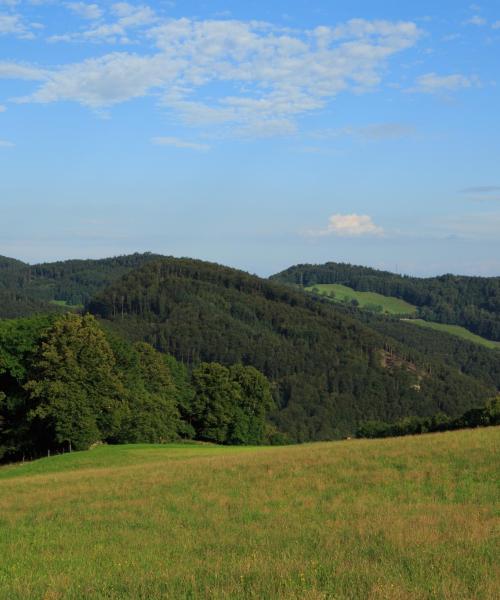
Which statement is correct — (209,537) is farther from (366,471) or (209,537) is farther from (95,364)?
(95,364)

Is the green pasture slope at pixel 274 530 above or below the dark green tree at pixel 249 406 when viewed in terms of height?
above

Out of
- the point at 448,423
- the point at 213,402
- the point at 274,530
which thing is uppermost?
the point at 274,530

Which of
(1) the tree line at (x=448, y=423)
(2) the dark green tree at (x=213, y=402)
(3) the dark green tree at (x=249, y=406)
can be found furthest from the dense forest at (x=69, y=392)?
(1) the tree line at (x=448, y=423)

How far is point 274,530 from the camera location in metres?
14.8

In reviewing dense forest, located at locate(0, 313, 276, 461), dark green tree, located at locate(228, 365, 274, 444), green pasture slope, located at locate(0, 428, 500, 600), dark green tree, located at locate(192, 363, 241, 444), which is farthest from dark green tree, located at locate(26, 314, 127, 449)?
dark green tree, located at locate(228, 365, 274, 444)

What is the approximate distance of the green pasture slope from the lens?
9.74 metres

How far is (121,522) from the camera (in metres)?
17.4

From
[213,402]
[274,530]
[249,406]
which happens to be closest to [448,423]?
[249,406]

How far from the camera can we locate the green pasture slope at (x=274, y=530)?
384 inches

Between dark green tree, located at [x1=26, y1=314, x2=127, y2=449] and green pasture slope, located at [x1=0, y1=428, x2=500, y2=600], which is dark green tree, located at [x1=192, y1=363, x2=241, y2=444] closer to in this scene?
dark green tree, located at [x1=26, y1=314, x2=127, y2=449]

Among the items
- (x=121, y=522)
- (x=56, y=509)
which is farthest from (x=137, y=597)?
(x=56, y=509)

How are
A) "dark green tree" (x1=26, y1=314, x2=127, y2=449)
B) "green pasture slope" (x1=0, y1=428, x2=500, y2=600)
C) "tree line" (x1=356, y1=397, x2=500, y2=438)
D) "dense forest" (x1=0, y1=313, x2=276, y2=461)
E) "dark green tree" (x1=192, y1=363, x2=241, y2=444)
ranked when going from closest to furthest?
"green pasture slope" (x1=0, y1=428, x2=500, y2=600)
"dark green tree" (x1=26, y1=314, x2=127, y2=449)
"dense forest" (x1=0, y1=313, x2=276, y2=461)
"tree line" (x1=356, y1=397, x2=500, y2=438)
"dark green tree" (x1=192, y1=363, x2=241, y2=444)

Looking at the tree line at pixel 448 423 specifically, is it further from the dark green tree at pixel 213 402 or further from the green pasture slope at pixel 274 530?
the green pasture slope at pixel 274 530

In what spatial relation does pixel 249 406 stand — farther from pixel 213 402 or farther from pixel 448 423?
pixel 448 423
